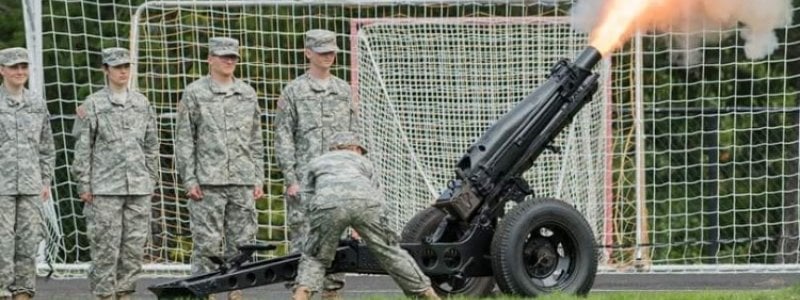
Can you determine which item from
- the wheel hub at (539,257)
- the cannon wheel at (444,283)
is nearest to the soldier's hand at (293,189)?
the cannon wheel at (444,283)

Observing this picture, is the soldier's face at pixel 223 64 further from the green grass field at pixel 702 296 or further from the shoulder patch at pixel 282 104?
the green grass field at pixel 702 296

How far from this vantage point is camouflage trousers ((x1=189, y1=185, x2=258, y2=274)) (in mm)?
15703

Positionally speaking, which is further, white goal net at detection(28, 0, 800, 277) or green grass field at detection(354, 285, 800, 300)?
white goal net at detection(28, 0, 800, 277)

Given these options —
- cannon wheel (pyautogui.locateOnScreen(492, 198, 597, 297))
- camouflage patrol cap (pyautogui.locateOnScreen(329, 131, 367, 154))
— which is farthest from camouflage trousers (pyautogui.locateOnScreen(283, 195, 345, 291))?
cannon wheel (pyautogui.locateOnScreen(492, 198, 597, 297))

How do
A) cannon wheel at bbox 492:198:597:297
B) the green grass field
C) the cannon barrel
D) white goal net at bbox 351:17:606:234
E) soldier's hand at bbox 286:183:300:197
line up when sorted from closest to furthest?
the green grass field < cannon wheel at bbox 492:198:597:297 < the cannon barrel < soldier's hand at bbox 286:183:300:197 < white goal net at bbox 351:17:606:234

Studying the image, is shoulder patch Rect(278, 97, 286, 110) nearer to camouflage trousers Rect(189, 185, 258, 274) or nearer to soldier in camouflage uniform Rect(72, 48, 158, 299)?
→ camouflage trousers Rect(189, 185, 258, 274)

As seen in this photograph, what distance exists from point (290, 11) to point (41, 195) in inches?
209

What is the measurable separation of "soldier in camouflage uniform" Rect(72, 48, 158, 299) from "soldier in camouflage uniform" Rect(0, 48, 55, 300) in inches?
11.3

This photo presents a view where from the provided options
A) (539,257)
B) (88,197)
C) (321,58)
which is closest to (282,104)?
(321,58)

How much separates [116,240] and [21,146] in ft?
2.98

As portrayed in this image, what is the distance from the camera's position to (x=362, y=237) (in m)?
14.6

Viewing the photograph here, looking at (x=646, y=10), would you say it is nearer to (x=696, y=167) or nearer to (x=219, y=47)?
(x=219, y=47)

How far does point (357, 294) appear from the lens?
1698cm

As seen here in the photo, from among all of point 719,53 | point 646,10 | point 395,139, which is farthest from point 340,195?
point 719,53
